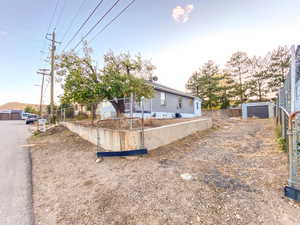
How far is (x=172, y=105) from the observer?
14.6 meters

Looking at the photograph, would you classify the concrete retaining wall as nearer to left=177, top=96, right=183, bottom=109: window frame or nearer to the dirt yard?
the dirt yard

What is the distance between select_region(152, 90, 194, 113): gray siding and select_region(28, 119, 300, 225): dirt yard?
802 centimetres

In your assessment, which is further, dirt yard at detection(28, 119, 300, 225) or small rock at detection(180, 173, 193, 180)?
small rock at detection(180, 173, 193, 180)

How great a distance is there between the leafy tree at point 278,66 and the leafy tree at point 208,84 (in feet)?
25.0

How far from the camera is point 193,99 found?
19.0 meters

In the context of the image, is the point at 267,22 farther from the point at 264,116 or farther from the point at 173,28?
the point at 264,116

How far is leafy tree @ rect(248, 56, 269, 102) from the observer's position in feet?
70.3

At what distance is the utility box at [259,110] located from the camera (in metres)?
14.9

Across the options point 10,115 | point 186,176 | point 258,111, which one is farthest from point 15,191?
point 10,115

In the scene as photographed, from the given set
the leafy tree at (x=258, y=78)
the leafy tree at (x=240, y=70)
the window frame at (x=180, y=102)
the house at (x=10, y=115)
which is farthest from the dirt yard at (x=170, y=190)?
the house at (x=10, y=115)

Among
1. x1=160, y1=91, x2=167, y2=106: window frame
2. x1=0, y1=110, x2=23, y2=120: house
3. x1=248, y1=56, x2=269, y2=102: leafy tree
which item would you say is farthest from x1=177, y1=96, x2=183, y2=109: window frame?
x1=0, y1=110, x2=23, y2=120: house

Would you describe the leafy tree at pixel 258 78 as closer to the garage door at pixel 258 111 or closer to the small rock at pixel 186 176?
the garage door at pixel 258 111

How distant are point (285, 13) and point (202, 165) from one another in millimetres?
7669

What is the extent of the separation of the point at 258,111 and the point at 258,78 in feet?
32.7
